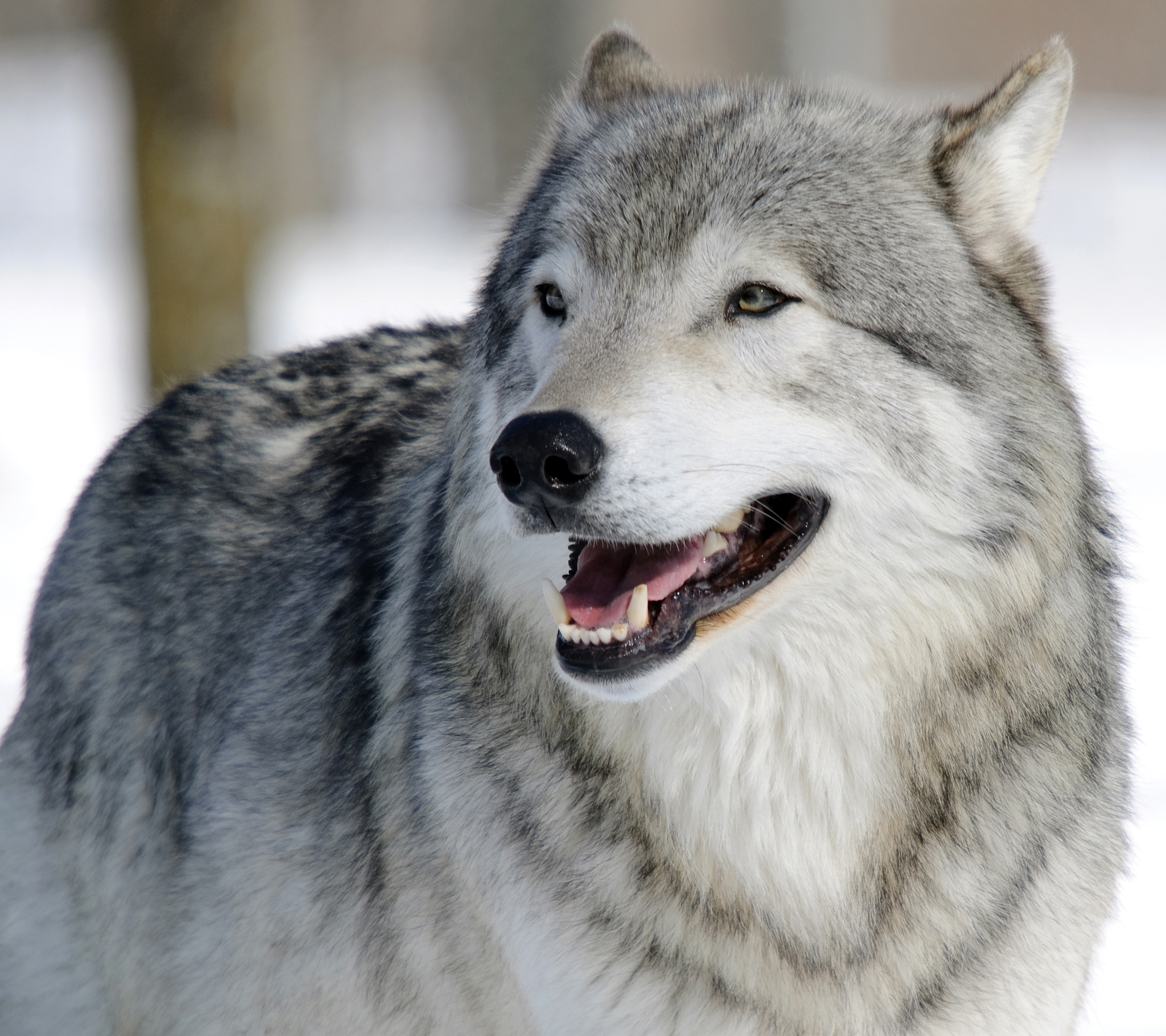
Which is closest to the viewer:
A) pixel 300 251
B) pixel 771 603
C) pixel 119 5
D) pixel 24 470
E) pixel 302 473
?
pixel 771 603

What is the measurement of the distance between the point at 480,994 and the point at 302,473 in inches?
54.0

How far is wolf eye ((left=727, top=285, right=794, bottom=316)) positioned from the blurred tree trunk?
13.7 ft

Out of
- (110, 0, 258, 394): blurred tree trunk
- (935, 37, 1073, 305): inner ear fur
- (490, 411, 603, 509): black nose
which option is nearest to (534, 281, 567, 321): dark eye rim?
(490, 411, 603, 509): black nose

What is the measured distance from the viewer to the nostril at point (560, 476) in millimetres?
2123

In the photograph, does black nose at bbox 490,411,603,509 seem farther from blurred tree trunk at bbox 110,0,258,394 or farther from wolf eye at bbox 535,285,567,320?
blurred tree trunk at bbox 110,0,258,394

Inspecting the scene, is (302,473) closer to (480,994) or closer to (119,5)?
(480,994)

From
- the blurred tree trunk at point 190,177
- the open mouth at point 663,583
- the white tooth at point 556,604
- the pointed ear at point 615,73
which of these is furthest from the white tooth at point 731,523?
the blurred tree trunk at point 190,177

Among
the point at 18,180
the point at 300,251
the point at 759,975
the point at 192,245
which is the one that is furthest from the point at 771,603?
the point at 18,180

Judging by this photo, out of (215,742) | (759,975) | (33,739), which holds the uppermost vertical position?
(759,975)

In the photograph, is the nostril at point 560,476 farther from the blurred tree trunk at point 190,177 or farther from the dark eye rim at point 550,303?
the blurred tree trunk at point 190,177

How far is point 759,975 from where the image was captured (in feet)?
7.57

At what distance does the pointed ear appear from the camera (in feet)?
9.79

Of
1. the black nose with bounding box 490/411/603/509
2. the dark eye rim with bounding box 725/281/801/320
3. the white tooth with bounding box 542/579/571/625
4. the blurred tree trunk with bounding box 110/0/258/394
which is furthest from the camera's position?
the blurred tree trunk with bounding box 110/0/258/394

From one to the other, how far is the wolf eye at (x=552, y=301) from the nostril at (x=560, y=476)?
0.49 meters
